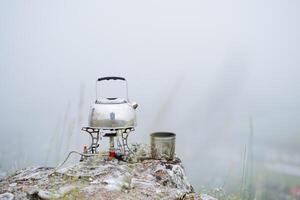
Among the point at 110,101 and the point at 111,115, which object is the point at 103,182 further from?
the point at 110,101

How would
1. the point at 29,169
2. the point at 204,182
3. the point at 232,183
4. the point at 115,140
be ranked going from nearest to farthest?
the point at 29,169 → the point at 115,140 → the point at 232,183 → the point at 204,182

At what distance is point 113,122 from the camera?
11.6ft

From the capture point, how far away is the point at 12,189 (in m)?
2.78

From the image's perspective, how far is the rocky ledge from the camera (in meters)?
2.62

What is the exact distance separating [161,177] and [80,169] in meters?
0.78

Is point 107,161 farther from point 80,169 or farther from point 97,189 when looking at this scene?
point 97,189

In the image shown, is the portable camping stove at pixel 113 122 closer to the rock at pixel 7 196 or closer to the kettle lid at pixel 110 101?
the kettle lid at pixel 110 101

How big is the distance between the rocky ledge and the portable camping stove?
0.97 feet

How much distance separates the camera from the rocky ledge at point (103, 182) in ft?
8.60

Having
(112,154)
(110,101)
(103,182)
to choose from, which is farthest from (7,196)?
(110,101)

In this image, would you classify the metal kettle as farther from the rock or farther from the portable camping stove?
the rock

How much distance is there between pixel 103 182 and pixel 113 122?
826 mm

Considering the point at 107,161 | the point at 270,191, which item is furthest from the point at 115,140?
the point at 270,191

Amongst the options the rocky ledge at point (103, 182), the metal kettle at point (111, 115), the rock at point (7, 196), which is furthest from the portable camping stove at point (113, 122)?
the rock at point (7, 196)
